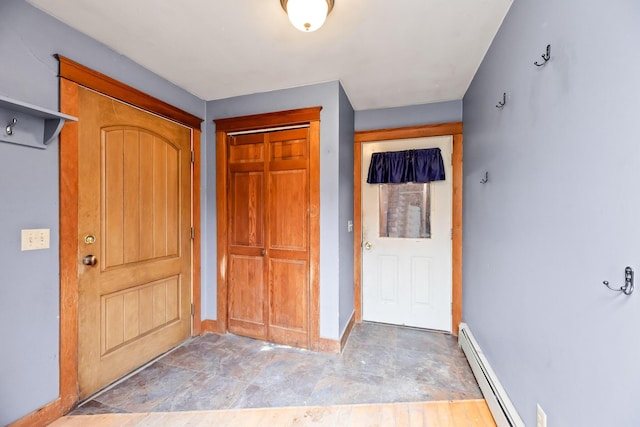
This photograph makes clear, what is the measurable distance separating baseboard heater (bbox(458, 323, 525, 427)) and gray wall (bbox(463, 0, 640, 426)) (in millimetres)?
81

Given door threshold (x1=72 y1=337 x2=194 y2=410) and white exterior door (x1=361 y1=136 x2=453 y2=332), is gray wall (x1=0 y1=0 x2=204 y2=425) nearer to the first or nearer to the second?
door threshold (x1=72 y1=337 x2=194 y2=410)

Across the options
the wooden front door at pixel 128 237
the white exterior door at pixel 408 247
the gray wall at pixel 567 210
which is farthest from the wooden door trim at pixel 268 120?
the gray wall at pixel 567 210

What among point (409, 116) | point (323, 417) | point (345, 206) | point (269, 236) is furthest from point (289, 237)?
point (409, 116)

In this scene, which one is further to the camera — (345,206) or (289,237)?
(345,206)

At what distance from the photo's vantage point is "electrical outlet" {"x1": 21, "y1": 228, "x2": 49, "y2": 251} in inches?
58.3

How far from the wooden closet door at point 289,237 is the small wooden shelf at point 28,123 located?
4.83 ft

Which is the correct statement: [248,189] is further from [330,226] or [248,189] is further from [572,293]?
[572,293]

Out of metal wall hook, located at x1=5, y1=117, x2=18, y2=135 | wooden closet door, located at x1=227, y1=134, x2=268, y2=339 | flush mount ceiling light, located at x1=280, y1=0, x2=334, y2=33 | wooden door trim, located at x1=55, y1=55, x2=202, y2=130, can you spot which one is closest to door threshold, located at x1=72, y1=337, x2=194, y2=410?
wooden closet door, located at x1=227, y1=134, x2=268, y2=339

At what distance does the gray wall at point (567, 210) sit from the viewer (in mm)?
766

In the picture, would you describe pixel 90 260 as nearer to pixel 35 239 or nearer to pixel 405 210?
pixel 35 239

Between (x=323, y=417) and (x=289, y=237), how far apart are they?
1.40 m

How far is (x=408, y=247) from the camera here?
9.60 ft

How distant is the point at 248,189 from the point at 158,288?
1.19m

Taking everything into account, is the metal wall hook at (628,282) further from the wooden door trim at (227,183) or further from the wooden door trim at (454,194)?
the wooden door trim at (454,194)
